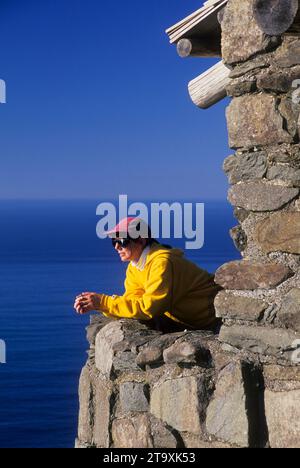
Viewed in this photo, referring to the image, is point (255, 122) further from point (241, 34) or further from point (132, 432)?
point (132, 432)

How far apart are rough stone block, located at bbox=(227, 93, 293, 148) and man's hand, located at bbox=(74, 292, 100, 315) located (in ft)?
4.29

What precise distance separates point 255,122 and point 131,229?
1226mm

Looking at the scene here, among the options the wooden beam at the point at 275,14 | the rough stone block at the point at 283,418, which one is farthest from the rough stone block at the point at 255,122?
the rough stone block at the point at 283,418

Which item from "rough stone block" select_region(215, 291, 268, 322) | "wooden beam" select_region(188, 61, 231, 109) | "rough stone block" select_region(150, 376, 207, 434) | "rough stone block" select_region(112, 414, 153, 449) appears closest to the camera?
"rough stone block" select_region(215, 291, 268, 322)

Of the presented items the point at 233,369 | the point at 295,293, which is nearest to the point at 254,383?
the point at 233,369

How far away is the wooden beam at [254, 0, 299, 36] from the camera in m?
4.55

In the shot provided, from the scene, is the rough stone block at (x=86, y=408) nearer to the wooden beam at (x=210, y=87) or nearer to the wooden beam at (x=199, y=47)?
the wooden beam at (x=210, y=87)

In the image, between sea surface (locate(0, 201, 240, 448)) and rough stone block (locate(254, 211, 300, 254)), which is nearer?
rough stone block (locate(254, 211, 300, 254))

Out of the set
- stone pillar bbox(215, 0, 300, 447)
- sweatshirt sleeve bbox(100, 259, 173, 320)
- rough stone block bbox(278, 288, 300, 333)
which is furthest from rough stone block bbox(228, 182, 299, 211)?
sweatshirt sleeve bbox(100, 259, 173, 320)

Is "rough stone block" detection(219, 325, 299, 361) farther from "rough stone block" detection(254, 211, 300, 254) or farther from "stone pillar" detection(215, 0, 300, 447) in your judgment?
"rough stone block" detection(254, 211, 300, 254)
